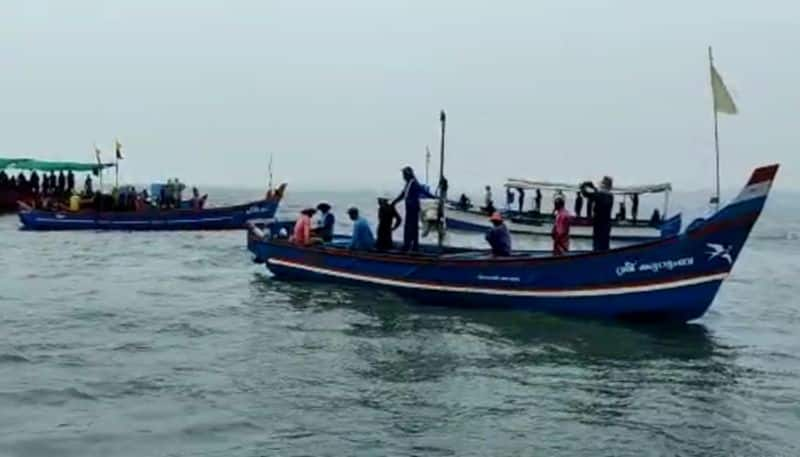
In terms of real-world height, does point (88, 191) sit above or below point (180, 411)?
above

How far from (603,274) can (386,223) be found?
5.67 meters

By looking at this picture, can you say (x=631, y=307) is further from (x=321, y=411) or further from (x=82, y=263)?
(x=82, y=263)

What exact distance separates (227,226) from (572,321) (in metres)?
Answer: 29.4

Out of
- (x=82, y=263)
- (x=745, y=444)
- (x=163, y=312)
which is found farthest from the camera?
(x=82, y=263)

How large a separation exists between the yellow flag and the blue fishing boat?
6.24 ft

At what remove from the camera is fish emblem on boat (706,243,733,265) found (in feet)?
53.1

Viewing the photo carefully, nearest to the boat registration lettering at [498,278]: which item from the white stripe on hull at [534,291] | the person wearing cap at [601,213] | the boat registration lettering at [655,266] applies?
the white stripe on hull at [534,291]

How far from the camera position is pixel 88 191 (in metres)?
49.5

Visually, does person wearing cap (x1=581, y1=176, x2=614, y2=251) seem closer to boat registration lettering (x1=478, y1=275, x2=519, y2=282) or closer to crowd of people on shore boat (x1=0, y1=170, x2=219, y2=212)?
boat registration lettering (x1=478, y1=275, x2=519, y2=282)

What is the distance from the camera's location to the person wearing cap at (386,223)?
69.1 ft

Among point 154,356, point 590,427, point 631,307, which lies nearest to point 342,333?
point 154,356

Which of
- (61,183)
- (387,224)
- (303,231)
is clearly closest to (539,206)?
(303,231)

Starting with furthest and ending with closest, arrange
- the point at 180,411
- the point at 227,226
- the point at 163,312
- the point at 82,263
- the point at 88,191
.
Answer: the point at 88,191 → the point at 227,226 → the point at 82,263 → the point at 163,312 → the point at 180,411

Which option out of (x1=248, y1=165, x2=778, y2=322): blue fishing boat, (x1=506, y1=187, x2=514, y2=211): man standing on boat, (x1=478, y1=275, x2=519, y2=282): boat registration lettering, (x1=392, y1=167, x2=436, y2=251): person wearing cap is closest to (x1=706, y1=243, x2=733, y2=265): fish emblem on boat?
(x1=248, y1=165, x2=778, y2=322): blue fishing boat
